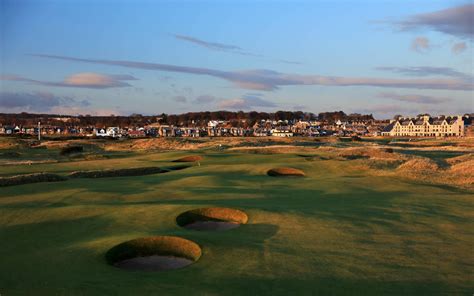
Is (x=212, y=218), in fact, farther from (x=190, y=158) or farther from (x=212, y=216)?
(x=190, y=158)

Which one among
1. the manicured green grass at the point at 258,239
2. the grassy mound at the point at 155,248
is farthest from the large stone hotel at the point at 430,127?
the grassy mound at the point at 155,248

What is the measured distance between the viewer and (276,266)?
391 inches

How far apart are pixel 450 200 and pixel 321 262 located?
10732mm

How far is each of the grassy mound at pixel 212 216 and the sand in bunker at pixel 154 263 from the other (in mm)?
3339

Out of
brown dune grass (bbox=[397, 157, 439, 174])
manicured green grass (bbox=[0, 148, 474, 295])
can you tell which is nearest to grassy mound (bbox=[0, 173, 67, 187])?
manicured green grass (bbox=[0, 148, 474, 295])

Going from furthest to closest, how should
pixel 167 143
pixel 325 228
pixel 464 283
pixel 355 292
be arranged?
1. pixel 167 143
2. pixel 325 228
3. pixel 464 283
4. pixel 355 292

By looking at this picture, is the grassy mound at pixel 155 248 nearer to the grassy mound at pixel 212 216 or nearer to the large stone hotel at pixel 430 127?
the grassy mound at pixel 212 216

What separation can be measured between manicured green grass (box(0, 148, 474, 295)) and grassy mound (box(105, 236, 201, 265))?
291 millimetres

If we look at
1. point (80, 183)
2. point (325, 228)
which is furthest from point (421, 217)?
point (80, 183)

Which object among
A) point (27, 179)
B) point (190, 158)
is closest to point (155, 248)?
point (27, 179)

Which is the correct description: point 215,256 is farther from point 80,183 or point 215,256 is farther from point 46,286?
point 80,183

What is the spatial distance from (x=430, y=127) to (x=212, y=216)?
592 feet

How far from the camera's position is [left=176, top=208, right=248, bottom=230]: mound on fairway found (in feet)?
50.9

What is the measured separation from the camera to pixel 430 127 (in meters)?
177
